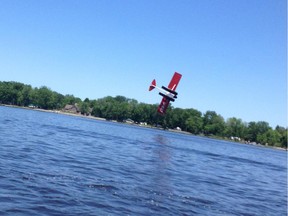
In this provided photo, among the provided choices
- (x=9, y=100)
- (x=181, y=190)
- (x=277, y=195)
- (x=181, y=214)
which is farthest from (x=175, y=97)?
(x=9, y=100)

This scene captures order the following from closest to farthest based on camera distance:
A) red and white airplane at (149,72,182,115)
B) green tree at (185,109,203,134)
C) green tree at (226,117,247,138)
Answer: red and white airplane at (149,72,182,115)
green tree at (185,109,203,134)
green tree at (226,117,247,138)

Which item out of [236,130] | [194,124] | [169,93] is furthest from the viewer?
[236,130]

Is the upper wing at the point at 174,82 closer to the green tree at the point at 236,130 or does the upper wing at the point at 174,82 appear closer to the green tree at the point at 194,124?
the green tree at the point at 194,124

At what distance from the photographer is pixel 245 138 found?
193 meters

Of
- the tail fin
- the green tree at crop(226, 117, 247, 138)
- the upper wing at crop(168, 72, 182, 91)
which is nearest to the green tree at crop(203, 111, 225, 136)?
the green tree at crop(226, 117, 247, 138)

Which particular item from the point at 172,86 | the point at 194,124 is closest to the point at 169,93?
the point at 172,86

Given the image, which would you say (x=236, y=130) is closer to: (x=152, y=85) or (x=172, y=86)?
(x=152, y=85)

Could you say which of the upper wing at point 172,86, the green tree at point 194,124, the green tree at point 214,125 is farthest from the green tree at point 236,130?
the upper wing at point 172,86

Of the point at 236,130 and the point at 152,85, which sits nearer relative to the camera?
the point at 152,85

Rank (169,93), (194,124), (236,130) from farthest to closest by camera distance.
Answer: (236,130), (194,124), (169,93)

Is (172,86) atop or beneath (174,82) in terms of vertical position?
beneath

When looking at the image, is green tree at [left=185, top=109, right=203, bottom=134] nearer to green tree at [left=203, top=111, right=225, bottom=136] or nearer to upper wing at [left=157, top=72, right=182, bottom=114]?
green tree at [left=203, top=111, right=225, bottom=136]

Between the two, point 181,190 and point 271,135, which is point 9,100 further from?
point 181,190

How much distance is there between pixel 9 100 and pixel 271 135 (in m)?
145
